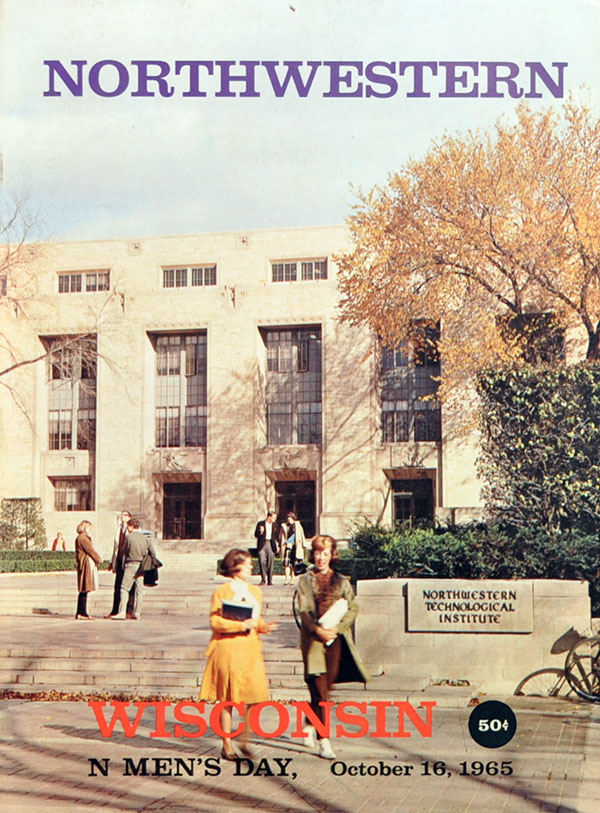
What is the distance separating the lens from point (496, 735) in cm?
800

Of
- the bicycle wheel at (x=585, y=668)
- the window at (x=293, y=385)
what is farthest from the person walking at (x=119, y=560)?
the bicycle wheel at (x=585, y=668)

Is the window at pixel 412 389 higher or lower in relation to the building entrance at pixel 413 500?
higher

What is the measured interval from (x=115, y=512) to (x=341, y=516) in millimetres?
5825

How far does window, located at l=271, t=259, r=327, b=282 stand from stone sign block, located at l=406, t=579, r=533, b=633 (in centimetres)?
492

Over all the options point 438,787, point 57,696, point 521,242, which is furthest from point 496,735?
point 521,242

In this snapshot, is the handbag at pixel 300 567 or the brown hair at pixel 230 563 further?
the handbag at pixel 300 567

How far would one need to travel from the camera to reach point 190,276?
16.1 meters

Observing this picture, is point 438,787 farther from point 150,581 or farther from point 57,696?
point 150,581

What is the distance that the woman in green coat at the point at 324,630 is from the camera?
809 cm

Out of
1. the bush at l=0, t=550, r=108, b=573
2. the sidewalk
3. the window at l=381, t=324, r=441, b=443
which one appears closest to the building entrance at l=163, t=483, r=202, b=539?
the bush at l=0, t=550, r=108, b=573

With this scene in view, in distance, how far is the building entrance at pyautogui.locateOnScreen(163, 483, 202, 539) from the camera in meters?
18.1

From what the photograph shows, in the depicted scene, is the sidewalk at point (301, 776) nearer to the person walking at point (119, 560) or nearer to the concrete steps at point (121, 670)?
the concrete steps at point (121, 670)

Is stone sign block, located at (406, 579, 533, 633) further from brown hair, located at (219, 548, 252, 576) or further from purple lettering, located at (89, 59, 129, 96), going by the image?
purple lettering, located at (89, 59, 129, 96)

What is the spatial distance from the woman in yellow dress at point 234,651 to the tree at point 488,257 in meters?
5.64
